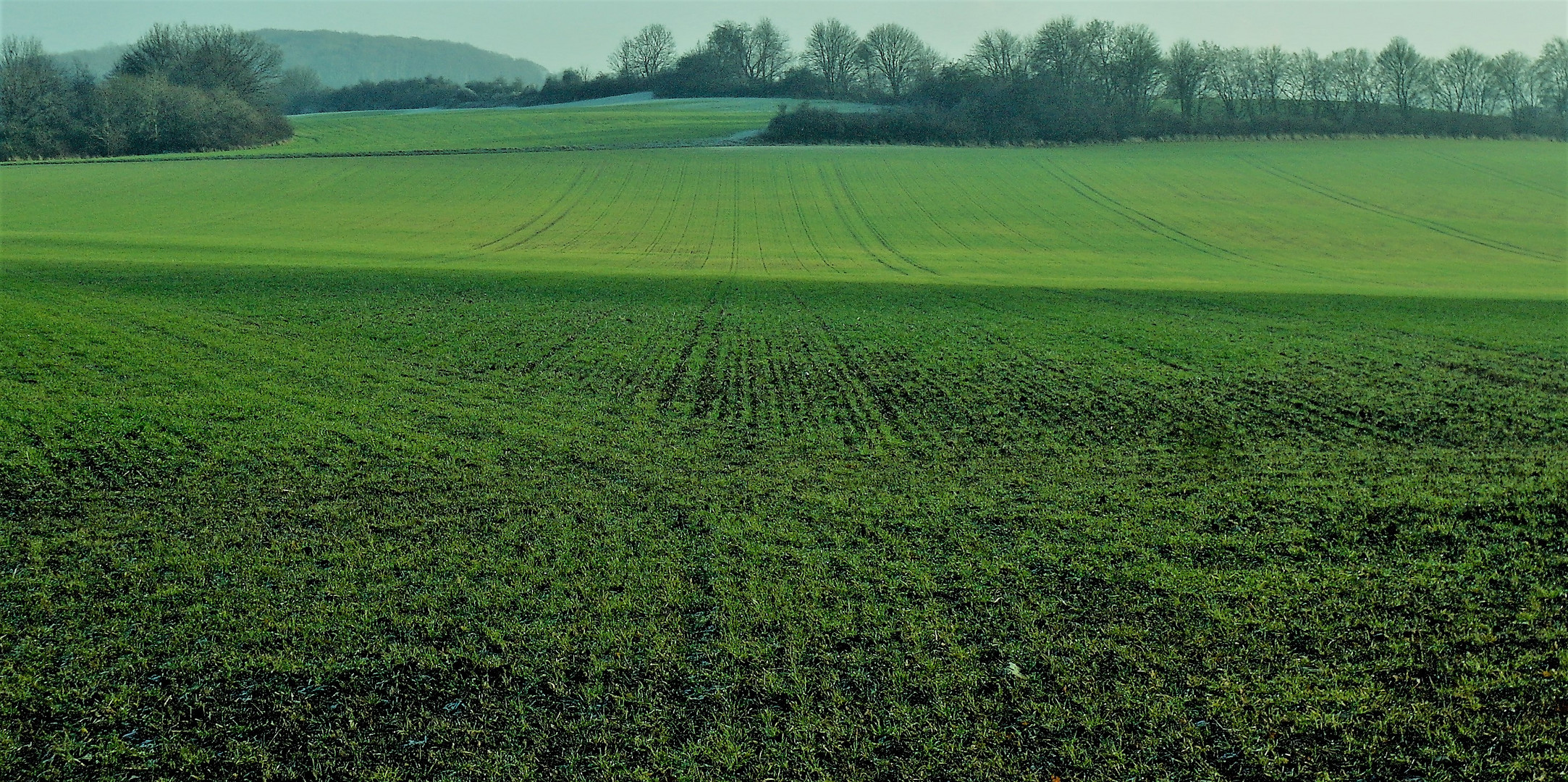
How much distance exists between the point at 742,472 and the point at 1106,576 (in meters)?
5.54

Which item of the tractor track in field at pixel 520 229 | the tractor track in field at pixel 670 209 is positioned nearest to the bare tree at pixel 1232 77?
the tractor track in field at pixel 670 209

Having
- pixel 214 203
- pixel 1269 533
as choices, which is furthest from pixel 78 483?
pixel 214 203

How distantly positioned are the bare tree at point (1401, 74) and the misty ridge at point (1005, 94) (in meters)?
0.18

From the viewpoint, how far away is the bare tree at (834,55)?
393ft

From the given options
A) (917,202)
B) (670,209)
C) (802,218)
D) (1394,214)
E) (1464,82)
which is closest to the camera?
(802,218)

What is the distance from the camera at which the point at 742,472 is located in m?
13.0

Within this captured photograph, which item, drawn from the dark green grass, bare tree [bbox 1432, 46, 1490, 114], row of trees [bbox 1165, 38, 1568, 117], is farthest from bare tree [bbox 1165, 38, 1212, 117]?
the dark green grass

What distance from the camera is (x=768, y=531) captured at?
10664 millimetres

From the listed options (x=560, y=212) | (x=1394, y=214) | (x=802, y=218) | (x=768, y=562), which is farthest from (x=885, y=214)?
(x=768, y=562)

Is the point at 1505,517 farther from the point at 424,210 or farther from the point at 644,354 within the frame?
the point at 424,210

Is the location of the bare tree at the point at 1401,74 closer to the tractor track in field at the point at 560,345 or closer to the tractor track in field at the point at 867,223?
the tractor track in field at the point at 867,223

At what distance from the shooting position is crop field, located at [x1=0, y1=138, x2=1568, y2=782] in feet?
21.7

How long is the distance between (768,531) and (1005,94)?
82.5m

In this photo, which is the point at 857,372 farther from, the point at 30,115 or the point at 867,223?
the point at 30,115
